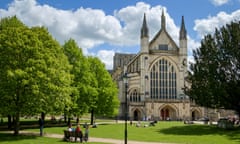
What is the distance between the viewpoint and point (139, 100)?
79062 mm

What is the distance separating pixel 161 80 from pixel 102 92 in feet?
105

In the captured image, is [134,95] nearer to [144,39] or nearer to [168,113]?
[168,113]

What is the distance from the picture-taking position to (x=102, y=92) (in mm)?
49750

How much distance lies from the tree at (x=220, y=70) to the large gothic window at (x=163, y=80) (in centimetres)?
3666

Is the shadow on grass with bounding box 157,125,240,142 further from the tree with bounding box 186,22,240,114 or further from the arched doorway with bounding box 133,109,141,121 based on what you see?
the arched doorway with bounding box 133,109,141,121

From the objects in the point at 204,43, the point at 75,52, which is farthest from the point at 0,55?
the point at 204,43

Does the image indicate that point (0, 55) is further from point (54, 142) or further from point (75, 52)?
point (75, 52)

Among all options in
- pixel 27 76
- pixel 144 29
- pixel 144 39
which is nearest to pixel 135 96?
pixel 144 39

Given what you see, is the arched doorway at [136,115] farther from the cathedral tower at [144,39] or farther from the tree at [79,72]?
the tree at [79,72]

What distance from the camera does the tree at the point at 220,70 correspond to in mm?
37812

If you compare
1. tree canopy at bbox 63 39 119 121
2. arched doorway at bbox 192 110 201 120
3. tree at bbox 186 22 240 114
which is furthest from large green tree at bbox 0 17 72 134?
arched doorway at bbox 192 110 201 120

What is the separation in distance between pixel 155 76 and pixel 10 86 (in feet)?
178

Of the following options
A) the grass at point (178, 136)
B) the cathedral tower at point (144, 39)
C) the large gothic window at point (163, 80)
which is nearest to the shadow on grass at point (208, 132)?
the grass at point (178, 136)

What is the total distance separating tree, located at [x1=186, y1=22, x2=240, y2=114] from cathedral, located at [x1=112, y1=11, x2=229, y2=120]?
35.4m
